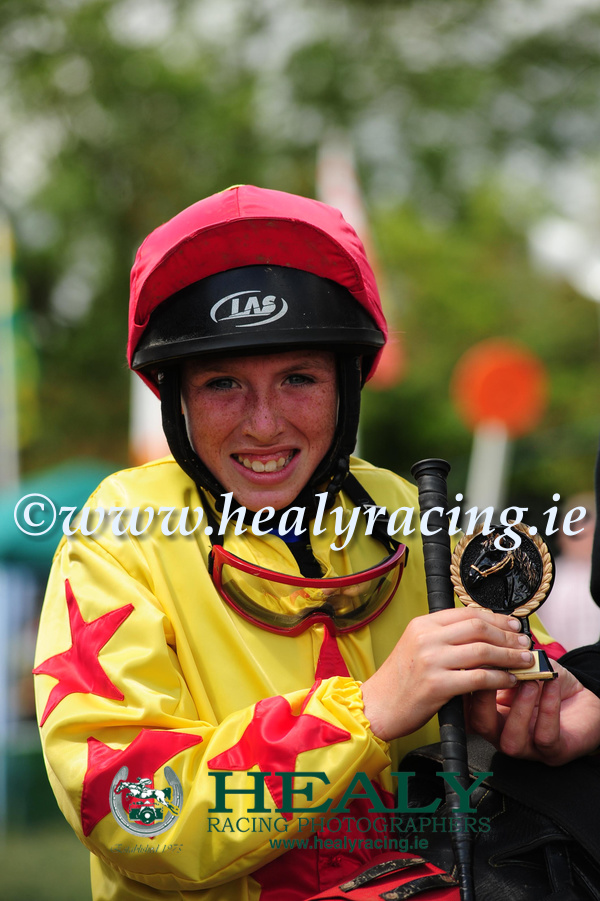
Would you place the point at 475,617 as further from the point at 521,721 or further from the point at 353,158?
the point at 353,158

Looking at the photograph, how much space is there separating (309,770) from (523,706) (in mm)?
480

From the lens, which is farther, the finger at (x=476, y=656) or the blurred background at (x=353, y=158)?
the blurred background at (x=353, y=158)

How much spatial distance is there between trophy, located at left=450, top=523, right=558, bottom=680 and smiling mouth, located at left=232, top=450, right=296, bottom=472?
550mm

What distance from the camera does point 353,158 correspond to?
20812 millimetres

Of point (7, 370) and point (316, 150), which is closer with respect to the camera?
point (7, 370)

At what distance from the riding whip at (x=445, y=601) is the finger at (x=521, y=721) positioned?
13 centimetres

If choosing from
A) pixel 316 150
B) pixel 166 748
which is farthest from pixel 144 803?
pixel 316 150

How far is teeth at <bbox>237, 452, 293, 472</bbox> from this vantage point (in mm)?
2416

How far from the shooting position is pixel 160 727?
205 centimetres

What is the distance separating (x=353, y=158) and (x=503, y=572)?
19871 mm

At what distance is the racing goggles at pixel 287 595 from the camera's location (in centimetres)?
228

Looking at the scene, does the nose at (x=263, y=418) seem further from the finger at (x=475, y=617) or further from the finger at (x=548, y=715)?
the finger at (x=548, y=715)

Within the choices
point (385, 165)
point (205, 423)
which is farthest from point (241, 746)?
point (385, 165)

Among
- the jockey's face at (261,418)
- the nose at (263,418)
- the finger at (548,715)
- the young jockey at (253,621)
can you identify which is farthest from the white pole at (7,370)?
the finger at (548,715)
